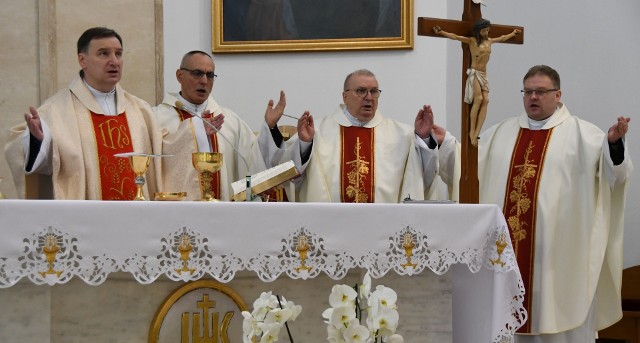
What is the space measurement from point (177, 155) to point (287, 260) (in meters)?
1.37

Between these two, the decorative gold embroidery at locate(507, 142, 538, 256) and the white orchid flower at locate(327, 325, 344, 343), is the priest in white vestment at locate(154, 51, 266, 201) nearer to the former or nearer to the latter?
the decorative gold embroidery at locate(507, 142, 538, 256)

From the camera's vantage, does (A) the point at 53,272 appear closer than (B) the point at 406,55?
Yes

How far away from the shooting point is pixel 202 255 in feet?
12.6

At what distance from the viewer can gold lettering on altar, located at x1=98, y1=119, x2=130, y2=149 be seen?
4.98m

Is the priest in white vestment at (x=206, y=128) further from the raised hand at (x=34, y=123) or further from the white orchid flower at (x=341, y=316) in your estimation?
the white orchid flower at (x=341, y=316)

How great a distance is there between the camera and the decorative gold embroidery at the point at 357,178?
5707 millimetres

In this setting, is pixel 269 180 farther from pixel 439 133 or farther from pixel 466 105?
pixel 439 133

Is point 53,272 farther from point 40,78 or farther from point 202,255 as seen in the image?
point 40,78

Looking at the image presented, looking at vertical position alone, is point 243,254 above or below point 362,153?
below

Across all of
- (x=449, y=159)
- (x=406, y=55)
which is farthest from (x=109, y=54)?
(x=406, y=55)

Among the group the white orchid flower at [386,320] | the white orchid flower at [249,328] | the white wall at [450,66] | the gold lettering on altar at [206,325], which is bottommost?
the gold lettering on altar at [206,325]

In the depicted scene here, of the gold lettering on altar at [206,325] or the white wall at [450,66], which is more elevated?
the white wall at [450,66]

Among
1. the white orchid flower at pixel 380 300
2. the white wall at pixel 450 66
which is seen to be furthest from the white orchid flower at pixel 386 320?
the white wall at pixel 450 66

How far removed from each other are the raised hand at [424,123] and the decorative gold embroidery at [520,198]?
80 centimetres
